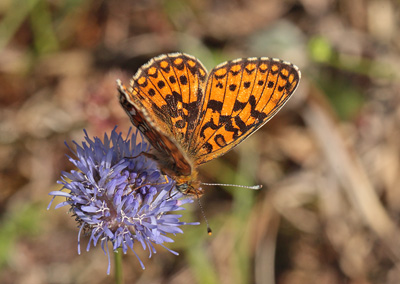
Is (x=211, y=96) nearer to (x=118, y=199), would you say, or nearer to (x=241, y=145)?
(x=118, y=199)

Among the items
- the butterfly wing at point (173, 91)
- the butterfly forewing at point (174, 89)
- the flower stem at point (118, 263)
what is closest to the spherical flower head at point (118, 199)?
the flower stem at point (118, 263)

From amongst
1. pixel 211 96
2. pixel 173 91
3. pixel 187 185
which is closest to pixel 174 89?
pixel 173 91

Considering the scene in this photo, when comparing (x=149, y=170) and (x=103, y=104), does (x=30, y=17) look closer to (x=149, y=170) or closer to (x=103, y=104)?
(x=103, y=104)

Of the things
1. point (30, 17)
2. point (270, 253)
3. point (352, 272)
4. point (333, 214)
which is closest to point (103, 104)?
point (30, 17)

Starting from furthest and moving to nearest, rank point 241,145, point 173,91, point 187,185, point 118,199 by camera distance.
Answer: point 241,145 → point 173,91 → point 187,185 → point 118,199

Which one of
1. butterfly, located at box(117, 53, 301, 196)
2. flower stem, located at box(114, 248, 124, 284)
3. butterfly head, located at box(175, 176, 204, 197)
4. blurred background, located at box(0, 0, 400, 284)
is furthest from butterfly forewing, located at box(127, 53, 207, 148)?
blurred background, located at box(0, 0, 400, 284)

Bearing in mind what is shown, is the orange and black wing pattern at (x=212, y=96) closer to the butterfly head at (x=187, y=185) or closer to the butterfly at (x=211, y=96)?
the butterfly at (x=211, y=96)
